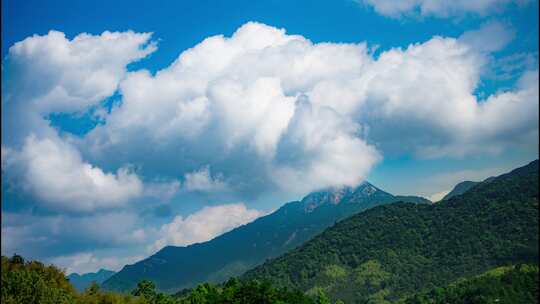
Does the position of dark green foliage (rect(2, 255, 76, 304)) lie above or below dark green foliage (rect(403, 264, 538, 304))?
above

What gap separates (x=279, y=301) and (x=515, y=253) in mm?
88138

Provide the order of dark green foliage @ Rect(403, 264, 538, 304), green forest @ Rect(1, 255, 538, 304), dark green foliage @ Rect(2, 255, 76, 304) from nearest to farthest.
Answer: dark green foliage @ Rect(2, 255, 76, 304), green forest @ Rect(1, 255, 538, 304), dark green foliage @ Rect(403, 264, 538, 304)

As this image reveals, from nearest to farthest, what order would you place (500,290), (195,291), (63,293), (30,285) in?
(30,285) → (63,293) → (195,291) → (500,290)

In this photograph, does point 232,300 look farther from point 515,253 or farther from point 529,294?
point 529,294

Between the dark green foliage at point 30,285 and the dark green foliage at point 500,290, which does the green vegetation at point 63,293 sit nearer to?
the dark green foliage at point 30,285

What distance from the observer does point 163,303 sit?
454ft

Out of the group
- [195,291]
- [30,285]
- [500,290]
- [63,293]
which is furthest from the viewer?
[500,290]

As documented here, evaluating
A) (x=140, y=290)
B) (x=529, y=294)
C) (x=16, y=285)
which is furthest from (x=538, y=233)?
(x=529, y=294)

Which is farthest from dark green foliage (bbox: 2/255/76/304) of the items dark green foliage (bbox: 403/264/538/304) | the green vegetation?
dark green foliage (bbox: 403/264/538/304)

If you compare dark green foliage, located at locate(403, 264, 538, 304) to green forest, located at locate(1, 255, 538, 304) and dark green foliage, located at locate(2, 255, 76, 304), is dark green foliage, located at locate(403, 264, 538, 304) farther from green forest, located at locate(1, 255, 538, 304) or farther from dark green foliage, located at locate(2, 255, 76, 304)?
dark green foliage, located at locate(2, 255, 76, 304)

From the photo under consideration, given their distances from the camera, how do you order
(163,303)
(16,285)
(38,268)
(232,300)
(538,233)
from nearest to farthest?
(538,233), (16,285), (38,268), (232,300), (163,303)

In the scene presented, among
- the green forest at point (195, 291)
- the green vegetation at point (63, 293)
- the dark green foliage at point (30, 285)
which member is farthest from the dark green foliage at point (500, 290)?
the dark green foliage at point (30, 285)

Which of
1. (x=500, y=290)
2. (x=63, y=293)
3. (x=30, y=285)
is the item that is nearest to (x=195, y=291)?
(x=63, y=293)

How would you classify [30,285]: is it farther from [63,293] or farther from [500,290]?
[500,290]
